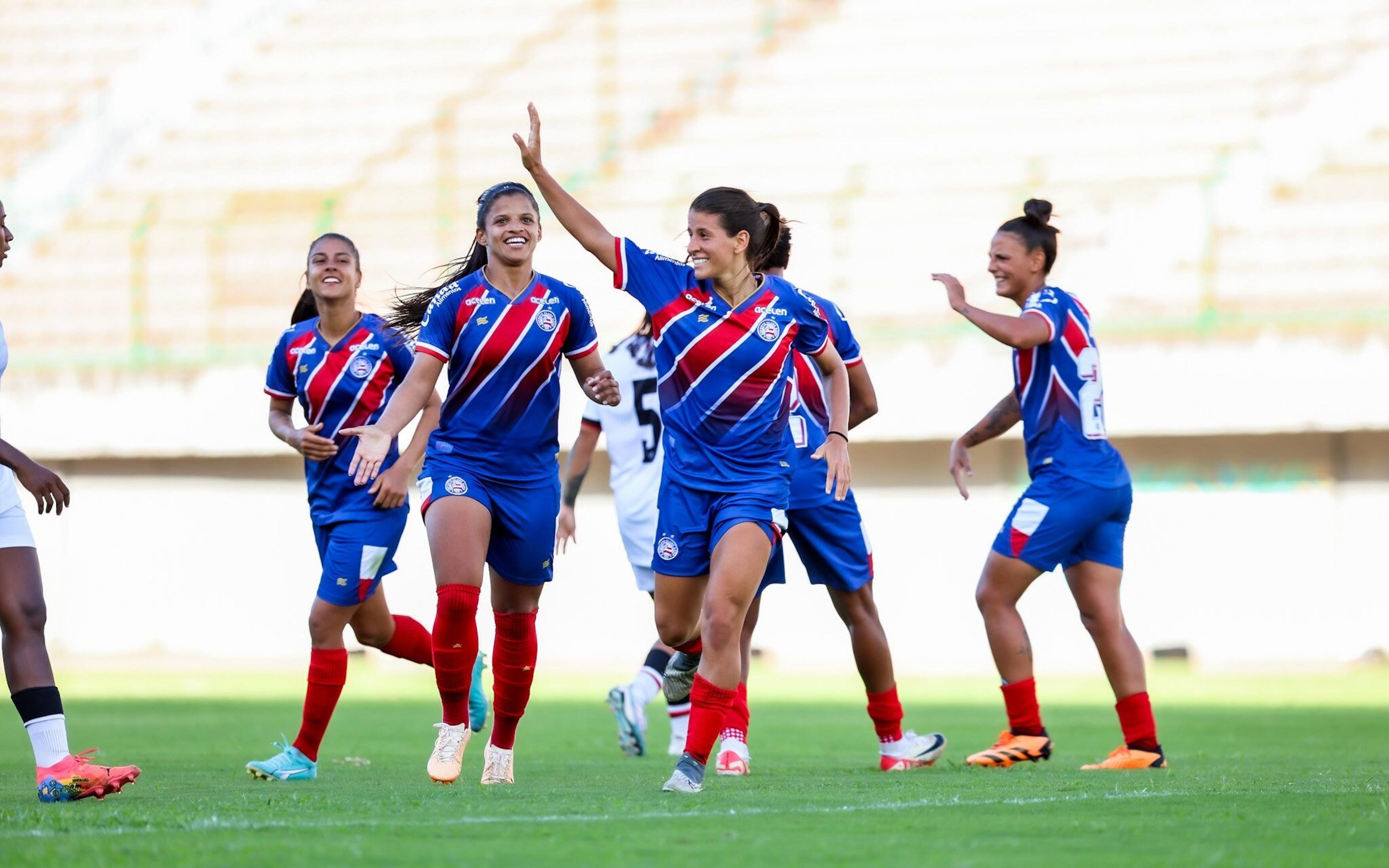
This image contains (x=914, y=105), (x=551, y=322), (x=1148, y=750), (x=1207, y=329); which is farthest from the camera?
Answer: (x=914, y=105)

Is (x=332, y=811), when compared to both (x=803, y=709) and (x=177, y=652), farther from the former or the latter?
(x=177, y=652)

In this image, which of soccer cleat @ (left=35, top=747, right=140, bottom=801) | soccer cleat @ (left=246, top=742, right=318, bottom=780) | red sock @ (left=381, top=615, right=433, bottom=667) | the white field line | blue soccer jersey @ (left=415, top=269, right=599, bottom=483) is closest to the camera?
the white field line

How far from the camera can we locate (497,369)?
20.8 ft

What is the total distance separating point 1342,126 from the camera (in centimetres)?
1809

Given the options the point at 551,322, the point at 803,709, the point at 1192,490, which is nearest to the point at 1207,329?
the point at 1192,490

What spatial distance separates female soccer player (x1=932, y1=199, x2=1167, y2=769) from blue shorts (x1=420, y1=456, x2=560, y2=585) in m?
1.75

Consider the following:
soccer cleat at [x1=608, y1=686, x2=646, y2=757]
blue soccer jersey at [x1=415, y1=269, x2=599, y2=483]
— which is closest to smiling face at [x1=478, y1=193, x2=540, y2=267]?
blue soccer jersey at [x1=415, y1=269, x2=599, y2=483]

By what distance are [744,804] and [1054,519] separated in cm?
223

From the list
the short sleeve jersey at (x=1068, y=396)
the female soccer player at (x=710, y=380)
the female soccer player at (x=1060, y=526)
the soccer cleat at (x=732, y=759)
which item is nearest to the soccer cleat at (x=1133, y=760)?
the female soccer player at (x=1060, y=526)

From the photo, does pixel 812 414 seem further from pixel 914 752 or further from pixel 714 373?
pixel 714 373

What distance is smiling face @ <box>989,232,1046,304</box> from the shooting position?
24.2 feet

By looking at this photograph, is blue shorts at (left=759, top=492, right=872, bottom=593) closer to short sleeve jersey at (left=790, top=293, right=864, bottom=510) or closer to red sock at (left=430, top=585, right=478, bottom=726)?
short sleeve jersey at (left=790, top=293, right=864, bottom=510)

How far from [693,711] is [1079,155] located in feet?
46.8

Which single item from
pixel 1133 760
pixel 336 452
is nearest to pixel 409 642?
pixel 336 452
